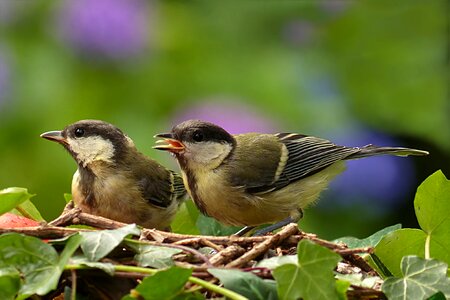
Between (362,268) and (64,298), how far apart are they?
48 centimetres

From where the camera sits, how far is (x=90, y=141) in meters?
2.36

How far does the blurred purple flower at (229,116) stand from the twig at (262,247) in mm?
1969

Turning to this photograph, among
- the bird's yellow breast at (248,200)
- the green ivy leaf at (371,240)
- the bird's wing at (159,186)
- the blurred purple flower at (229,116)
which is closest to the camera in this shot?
the green ivy leaf at (371,240)

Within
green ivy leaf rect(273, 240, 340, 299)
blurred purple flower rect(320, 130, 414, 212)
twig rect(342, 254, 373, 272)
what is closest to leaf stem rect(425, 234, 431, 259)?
twig rect(342, 254, 373, 272)

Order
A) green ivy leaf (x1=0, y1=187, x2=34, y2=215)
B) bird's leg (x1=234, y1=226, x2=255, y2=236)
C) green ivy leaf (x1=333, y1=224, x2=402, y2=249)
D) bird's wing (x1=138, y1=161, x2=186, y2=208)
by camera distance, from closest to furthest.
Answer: green ivy leaf (x1=0, y1=187, x2=34, y2=215)
green ivy leaf (x1=333, y1=224, x2=402, y2=249)
bird's leg (x1=234, y1=226, x2=255, y2=236)
bird's wing (x1=138, y1=161, x2=186, y2=208)

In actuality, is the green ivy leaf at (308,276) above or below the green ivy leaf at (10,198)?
below

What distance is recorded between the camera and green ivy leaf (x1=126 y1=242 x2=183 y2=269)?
54.9 inches

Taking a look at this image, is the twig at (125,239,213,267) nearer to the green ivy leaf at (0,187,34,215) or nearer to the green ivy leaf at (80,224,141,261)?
the green ivy leaf at (80,224,141,261)

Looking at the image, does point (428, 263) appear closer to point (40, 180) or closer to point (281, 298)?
point (281, 298)

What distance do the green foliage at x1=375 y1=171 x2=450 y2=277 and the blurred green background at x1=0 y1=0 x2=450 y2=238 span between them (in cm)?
181

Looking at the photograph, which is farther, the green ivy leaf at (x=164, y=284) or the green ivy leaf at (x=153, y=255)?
the green ivy leaf at (x=153, y=255)

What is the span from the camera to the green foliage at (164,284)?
1286mm

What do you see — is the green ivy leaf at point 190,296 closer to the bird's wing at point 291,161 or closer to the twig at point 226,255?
the twig at point 226,255

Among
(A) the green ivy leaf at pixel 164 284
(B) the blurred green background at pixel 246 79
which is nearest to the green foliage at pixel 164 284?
(A) the green ivy leaf at pixel 164 284
